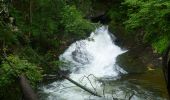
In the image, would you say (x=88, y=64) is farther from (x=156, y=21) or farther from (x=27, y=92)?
(x=27, y=92)

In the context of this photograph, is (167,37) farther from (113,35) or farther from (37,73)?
(113,35)

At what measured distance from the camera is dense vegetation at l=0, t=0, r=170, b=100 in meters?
7.00

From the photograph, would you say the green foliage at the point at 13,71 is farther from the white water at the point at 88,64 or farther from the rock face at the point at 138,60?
the rock face at the point at 138,60

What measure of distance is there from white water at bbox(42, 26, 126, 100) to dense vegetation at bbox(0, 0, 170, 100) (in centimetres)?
80

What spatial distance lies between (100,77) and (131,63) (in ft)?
6.80

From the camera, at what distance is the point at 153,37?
717 cm

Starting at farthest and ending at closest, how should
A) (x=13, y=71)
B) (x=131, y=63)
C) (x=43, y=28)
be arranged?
1. (x=131, y=63)
2. (x=43, y=28)
3. (x=13, y=71)

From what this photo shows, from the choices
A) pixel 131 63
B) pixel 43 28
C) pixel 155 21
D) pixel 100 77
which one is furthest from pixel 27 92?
pixel 131 63

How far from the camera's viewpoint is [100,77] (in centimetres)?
1527

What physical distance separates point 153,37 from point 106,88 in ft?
22.0

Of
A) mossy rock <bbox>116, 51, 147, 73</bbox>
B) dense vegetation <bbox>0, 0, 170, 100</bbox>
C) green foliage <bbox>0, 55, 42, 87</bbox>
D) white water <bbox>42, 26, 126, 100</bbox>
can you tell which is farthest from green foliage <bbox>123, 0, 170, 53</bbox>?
mossy rock <bbox>116, 51, 147, 73</bbox>

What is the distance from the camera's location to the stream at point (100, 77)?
12735 millimetres

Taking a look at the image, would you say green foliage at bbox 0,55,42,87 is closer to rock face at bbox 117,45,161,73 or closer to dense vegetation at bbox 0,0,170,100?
dense vegetation at bbox 0,0,170,100

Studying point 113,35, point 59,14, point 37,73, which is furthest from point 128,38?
point 37,73
